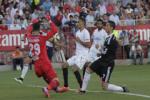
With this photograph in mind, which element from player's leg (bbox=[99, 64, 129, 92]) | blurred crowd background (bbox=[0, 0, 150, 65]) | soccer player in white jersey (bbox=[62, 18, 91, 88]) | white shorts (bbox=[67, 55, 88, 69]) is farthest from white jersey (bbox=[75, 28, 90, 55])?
blurred crowd background (bbox=[0, 0, 150, 65])

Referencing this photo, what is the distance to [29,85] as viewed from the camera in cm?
2011

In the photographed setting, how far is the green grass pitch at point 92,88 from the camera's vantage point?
51.4 ft

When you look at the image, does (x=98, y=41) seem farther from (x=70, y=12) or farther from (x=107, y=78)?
(x=70, y=12)

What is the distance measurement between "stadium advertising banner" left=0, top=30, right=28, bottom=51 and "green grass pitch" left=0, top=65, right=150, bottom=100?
3847 millimetres

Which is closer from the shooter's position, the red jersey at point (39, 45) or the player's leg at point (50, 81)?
the player's leg at point (50, 81)

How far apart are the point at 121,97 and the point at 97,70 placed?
1290mm

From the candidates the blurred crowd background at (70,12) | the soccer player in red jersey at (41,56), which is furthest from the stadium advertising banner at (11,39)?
the soccer player in red jersey at (41,56)

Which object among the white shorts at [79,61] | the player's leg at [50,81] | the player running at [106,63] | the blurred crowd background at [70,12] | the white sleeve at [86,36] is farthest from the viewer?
the blurred crowd background at [70,12]

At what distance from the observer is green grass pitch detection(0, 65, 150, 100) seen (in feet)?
51.4

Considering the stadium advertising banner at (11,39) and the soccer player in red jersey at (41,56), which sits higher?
the soccer player in red jersey at (41,56)

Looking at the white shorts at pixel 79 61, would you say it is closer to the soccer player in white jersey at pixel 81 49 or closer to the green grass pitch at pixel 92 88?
the soccer player in white jersey at pixel 81 49

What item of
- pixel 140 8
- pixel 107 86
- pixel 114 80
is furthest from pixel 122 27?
pixel 107 86

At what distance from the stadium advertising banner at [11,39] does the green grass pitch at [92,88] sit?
3847 millimetres

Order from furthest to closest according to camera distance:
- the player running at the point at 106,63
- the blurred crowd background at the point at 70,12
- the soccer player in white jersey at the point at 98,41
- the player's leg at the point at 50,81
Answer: the blurred crowd background at the point at 70,12
the soccer player in white jersey at the point at 98,41
the player running at the point at 106,63
the player's leg at the point at 50,81
